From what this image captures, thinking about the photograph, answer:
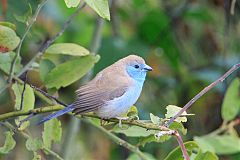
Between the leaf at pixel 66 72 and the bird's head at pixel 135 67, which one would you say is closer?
the leaf at pixel 66 72

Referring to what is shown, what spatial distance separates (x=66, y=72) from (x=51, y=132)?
8.0 inches

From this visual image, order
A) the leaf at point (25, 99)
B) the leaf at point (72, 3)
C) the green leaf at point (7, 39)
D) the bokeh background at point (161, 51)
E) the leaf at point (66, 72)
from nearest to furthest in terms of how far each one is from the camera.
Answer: the leaf at point (72, 3)
the green leaf at point (7, 39)
the leaf at point (25, 99)
the leaf at point (66, 72)
the bokeh background at point (161, 51)

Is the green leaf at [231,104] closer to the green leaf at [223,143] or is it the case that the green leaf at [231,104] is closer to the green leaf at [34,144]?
the green leaf at [223,143]

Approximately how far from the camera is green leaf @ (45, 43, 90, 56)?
2.02m

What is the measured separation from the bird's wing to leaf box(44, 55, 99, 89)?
0.06 metres

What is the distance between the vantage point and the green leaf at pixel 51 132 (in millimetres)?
2020

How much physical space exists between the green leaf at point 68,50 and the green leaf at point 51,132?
22cm

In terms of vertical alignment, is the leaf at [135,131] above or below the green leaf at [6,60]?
below

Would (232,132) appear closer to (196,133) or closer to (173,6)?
(196,133)

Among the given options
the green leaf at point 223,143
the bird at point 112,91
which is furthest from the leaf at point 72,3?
the green leaf at point 223,143

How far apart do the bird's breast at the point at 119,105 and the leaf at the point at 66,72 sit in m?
0.14

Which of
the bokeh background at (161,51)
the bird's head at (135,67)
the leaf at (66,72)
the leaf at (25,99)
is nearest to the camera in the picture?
the leaf at (25,99)

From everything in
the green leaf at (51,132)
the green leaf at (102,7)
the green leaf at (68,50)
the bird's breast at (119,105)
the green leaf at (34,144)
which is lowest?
the green leaf at (51,132)

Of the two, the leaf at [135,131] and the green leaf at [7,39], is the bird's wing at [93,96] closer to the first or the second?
the leaf at [135,131]
